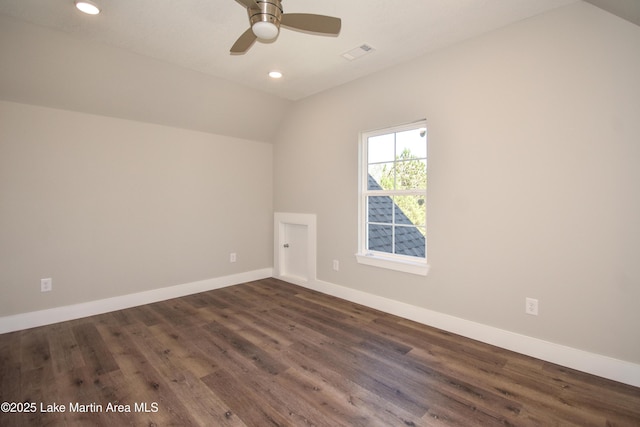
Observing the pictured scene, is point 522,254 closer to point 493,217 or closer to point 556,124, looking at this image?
point 493,217

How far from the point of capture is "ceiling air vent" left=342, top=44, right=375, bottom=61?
2697mm

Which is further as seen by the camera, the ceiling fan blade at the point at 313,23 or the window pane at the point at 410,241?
the window pane at the point at 410,241

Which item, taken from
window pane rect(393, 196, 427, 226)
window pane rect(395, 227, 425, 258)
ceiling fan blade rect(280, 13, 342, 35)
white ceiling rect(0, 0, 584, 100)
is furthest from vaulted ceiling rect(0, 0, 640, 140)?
window pane rect(395, 227, 425, 258)

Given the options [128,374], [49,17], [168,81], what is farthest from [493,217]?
[49,17]

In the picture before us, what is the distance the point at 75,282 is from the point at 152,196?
46.3 inches

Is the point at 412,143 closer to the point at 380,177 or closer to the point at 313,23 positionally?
the point at 380,177

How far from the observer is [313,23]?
173cm

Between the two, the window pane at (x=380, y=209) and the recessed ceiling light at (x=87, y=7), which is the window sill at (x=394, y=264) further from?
the recessed ceiling light at (x=87, y=7)

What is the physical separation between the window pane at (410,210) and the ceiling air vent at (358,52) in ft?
4.84

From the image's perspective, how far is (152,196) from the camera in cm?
359

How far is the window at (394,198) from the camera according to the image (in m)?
3.03

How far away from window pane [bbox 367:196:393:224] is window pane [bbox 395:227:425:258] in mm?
183

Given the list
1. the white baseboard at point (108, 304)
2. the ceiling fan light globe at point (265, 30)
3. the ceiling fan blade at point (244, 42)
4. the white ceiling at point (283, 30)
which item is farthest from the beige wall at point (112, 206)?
the ceiling fan light globe at point (265, 30)

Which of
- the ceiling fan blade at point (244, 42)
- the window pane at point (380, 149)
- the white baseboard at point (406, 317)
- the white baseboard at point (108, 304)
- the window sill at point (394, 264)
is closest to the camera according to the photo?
the ceiling fan blade at point (244, 42)
